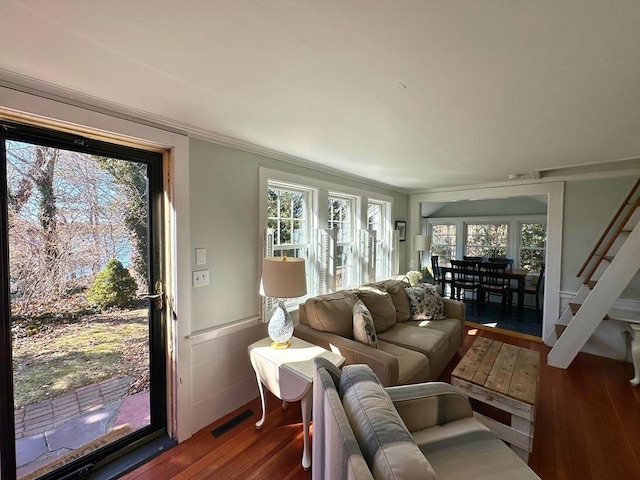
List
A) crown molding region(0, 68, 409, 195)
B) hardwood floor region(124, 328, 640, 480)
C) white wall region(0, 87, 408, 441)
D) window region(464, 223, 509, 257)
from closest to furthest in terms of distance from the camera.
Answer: crown molding region(0, 68, 409, 195) < hardwood floor region(124, 328, 640, 480) < white wall region(0, 87, 408, 441) < window region(464, 223, 509, 257)

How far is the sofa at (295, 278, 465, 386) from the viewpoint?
204 centimetres

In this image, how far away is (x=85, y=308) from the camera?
162 cm

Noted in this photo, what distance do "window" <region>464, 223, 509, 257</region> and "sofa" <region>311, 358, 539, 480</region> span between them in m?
5.46

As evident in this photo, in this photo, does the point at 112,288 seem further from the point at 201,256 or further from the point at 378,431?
the point at 378,431

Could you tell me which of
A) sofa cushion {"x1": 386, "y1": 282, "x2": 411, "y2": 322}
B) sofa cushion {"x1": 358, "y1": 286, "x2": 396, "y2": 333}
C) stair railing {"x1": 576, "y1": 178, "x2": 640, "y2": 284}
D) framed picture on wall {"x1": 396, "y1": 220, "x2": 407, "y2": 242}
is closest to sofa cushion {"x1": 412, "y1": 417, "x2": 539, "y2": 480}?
sofa cushion {"x1": 358, "y1": 286, "x2": 396, "y2": 333}

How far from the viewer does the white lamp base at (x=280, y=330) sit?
2.02 metres

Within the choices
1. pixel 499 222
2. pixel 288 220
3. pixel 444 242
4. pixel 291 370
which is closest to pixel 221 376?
pixel 291 370

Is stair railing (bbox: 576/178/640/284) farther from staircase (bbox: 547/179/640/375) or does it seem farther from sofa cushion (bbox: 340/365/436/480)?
sofa cushion (bbox: 340/365/436/480)

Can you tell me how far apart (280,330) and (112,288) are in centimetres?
114

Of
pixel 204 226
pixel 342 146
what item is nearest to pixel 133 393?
pixel 204 226

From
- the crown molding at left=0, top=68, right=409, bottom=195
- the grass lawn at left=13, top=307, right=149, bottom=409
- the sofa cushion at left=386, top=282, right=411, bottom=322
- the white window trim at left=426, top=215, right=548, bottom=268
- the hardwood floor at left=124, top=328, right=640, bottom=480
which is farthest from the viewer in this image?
the white window trim at left=426, top=215, right=548, bottom=268

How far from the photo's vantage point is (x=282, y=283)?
192cm

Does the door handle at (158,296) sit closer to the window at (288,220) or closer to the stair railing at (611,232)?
the window at (288,220)

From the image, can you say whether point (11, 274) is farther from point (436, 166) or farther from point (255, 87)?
point (436, 166)
